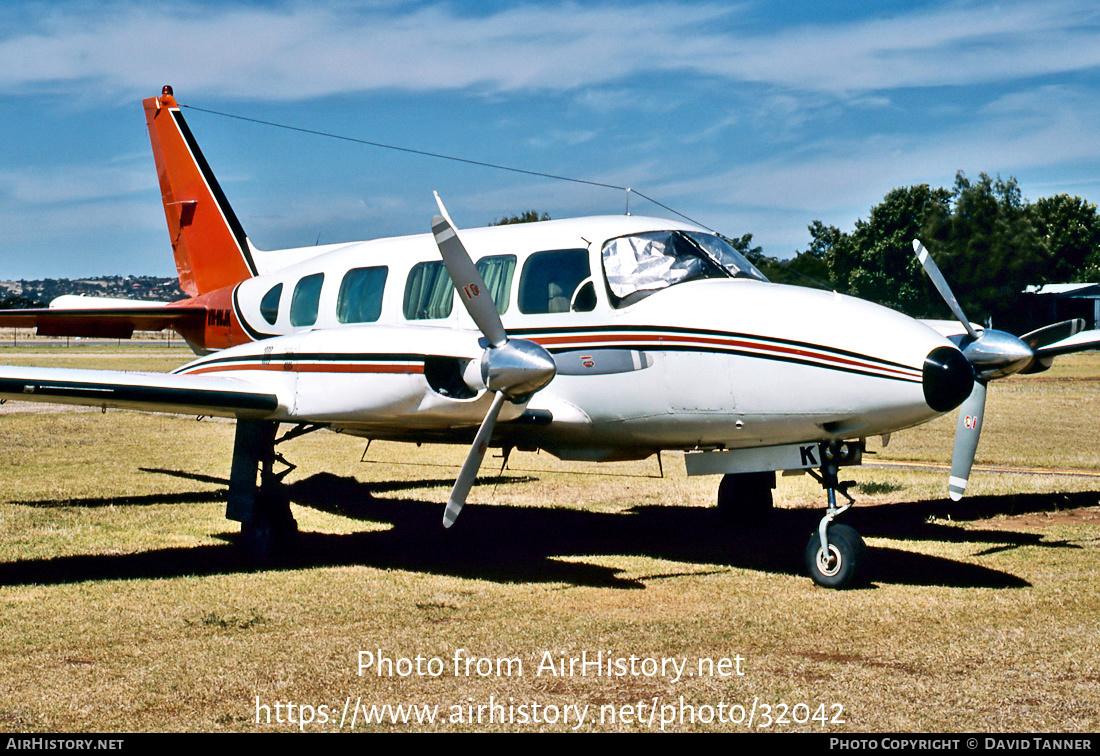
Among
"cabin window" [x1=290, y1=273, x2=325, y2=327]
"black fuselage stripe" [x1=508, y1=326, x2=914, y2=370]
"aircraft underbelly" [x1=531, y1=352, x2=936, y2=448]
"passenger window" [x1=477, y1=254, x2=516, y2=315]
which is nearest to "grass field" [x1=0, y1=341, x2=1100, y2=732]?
"aircraft underbelly" [x1=531, y1=352, x2=936, y2=448]

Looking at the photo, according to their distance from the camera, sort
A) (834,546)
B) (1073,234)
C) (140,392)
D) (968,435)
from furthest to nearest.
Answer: (1073,234) → (968,435) → (140,392) → (834,546)

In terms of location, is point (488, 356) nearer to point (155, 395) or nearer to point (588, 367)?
point (588, 367)

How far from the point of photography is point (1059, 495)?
560 inches

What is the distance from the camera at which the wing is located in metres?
9.48

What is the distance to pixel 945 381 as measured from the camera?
323 inches

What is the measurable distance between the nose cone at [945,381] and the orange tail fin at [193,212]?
9755 millimetres

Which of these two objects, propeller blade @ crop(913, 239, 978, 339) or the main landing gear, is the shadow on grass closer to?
the main landing gear

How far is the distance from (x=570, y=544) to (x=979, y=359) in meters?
4.69

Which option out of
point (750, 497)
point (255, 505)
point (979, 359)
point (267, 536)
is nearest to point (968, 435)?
point (979, 359)

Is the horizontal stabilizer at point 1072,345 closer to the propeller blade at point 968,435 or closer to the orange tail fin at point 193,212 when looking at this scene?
the propeller blade at point 968,435

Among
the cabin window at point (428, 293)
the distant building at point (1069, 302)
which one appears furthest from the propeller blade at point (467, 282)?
the distant building at point (1069, 302)

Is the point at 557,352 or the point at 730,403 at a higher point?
the point at 557,352
